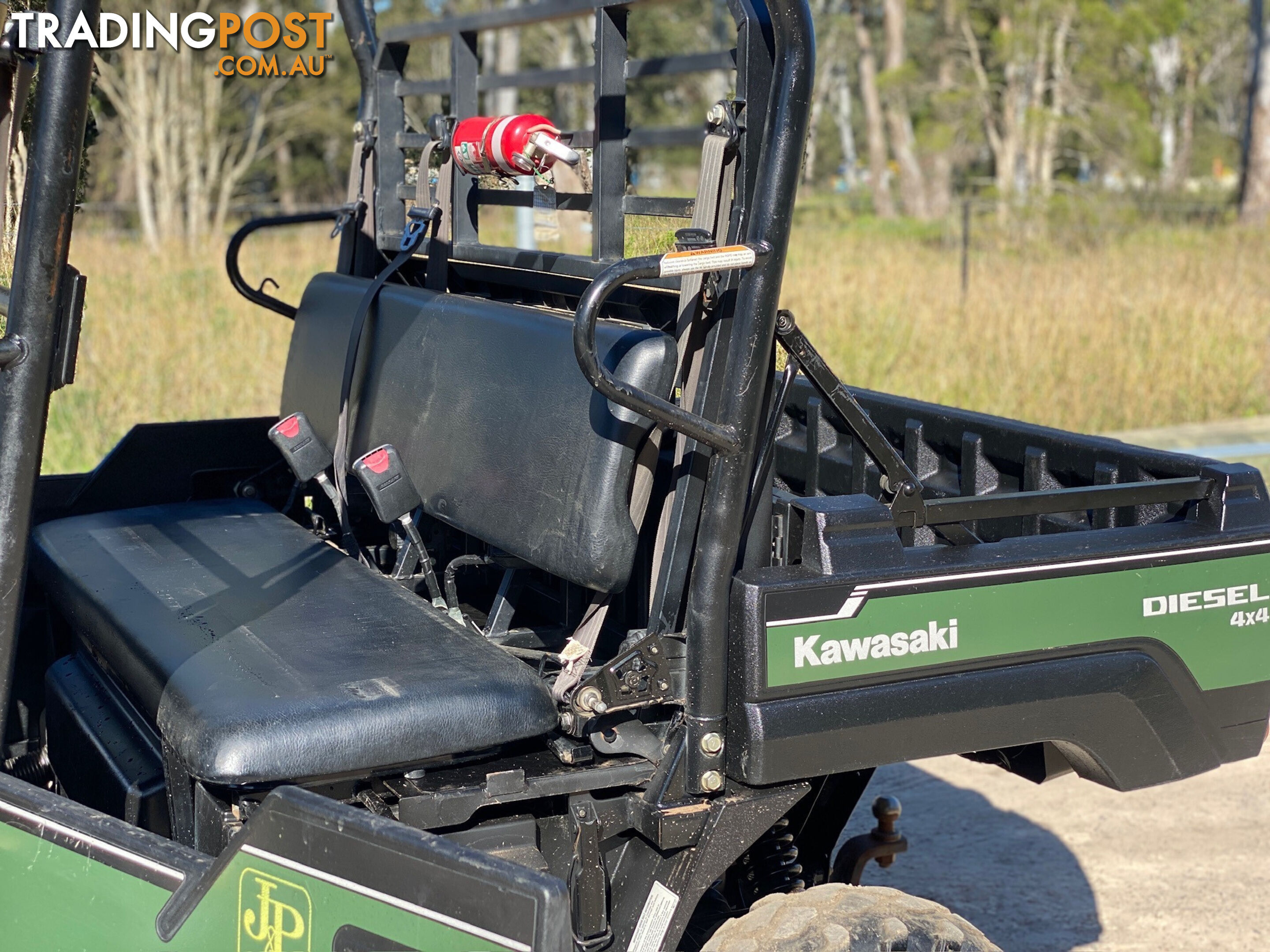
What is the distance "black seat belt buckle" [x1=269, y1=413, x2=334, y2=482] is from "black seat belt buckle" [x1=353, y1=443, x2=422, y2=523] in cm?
37

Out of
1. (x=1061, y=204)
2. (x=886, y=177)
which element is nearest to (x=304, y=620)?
(x=1061, y=204)

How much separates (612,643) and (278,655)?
0.69m

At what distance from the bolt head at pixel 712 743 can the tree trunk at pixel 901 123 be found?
2893 cm

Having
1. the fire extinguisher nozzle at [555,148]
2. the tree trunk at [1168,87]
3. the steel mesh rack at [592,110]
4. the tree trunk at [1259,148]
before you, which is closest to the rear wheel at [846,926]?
the steel mesh rack at [592,110]

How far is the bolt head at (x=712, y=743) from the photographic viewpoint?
1.97m

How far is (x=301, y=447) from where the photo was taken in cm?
302

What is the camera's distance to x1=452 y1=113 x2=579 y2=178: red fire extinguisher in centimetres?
256

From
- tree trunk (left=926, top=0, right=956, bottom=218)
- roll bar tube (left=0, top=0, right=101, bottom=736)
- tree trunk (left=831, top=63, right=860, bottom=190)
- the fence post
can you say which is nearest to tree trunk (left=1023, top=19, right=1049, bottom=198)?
tree trunk (left=926, top=0, right=956, bottom=218)

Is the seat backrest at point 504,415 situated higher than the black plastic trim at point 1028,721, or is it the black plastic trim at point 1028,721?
the seat backrest at point 504,415

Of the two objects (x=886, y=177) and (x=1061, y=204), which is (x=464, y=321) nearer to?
(x=1061, y=204)

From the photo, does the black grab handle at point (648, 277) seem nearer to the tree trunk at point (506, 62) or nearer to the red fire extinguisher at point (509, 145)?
the red fire extinguisher at point (509, 145)

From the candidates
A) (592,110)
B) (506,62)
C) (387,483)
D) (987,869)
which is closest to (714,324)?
(387,483)

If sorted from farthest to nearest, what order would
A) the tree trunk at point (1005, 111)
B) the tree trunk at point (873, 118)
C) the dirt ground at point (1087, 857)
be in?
the tree trunk at point (873, 118) < the tree trunk at point (1005, 111) < the dirt ground at point (1087, 857)

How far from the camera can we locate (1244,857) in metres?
3.69
